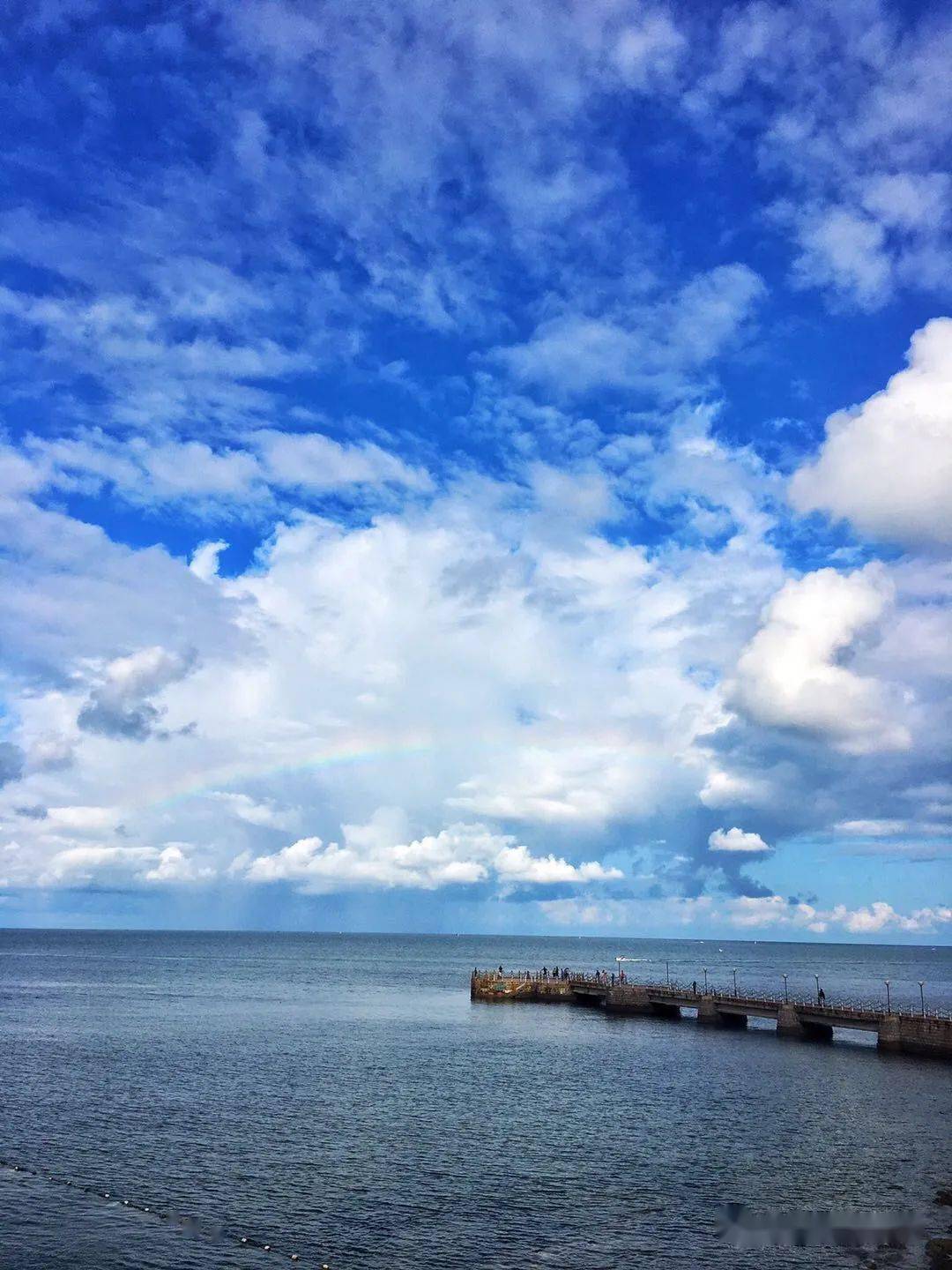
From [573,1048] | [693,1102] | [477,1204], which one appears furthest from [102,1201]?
[573,1048]

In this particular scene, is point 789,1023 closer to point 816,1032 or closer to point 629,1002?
point 816,1032

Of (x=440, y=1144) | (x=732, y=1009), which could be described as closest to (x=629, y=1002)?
(x=732, y=1009)

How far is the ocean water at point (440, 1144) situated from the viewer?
41.4 meters

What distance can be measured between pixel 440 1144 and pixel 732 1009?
74542mm

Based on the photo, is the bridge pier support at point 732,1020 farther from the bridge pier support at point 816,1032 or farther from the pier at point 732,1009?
the bridge pier support at point 816,1032

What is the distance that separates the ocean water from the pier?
9.91 feet

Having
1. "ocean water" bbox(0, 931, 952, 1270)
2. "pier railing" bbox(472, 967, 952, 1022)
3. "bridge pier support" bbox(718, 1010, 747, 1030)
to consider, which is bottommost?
"ocean water" bbox(0, 931, 952, 1270)

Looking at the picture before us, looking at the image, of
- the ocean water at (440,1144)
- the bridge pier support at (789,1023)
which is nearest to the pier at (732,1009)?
the bridge pier support at (789,1023)

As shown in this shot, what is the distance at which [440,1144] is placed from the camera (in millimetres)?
58031

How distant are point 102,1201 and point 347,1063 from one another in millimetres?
43330

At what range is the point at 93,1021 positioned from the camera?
383 feet

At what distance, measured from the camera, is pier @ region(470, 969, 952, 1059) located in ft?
325

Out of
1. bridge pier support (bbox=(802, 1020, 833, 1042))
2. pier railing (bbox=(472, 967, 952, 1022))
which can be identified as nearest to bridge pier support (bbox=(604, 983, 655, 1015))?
pier railing (bbox=(472, 967, 952, 1022))

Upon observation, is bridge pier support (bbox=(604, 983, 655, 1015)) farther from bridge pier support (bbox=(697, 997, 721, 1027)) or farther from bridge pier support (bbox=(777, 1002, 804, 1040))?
bridge pier support (bbox=(777, 1002, 804, 1040))
